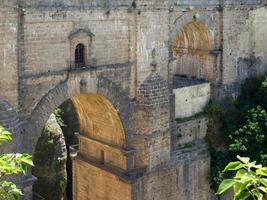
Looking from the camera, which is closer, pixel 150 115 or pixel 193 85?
pixel 150 115

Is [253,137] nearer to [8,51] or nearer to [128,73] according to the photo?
[128,73]

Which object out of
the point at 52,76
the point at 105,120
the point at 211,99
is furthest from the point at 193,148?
the point at 52,76

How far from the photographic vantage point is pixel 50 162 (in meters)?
22.1

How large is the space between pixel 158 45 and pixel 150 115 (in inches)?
93.8

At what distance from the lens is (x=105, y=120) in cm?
1661

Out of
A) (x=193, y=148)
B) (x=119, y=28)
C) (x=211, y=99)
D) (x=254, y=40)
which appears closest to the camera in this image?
(x=119, y=28)

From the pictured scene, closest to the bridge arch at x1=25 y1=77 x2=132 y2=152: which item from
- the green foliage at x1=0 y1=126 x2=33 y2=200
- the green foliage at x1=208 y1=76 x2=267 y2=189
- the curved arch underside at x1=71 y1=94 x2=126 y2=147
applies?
the curved arch underside at x1=71 y1=94 x2=126 y2=147

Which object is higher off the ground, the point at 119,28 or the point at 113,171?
the point at 119,28

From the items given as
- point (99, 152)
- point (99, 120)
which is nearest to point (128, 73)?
point (99, 120)

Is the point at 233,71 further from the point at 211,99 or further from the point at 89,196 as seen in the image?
the point at 89,196

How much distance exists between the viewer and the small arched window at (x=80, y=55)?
14.5 meters

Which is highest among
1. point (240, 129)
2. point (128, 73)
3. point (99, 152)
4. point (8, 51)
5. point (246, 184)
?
point (8, 51)

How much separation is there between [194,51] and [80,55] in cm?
678

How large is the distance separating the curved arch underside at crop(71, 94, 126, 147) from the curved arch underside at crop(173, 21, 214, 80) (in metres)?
5.15
